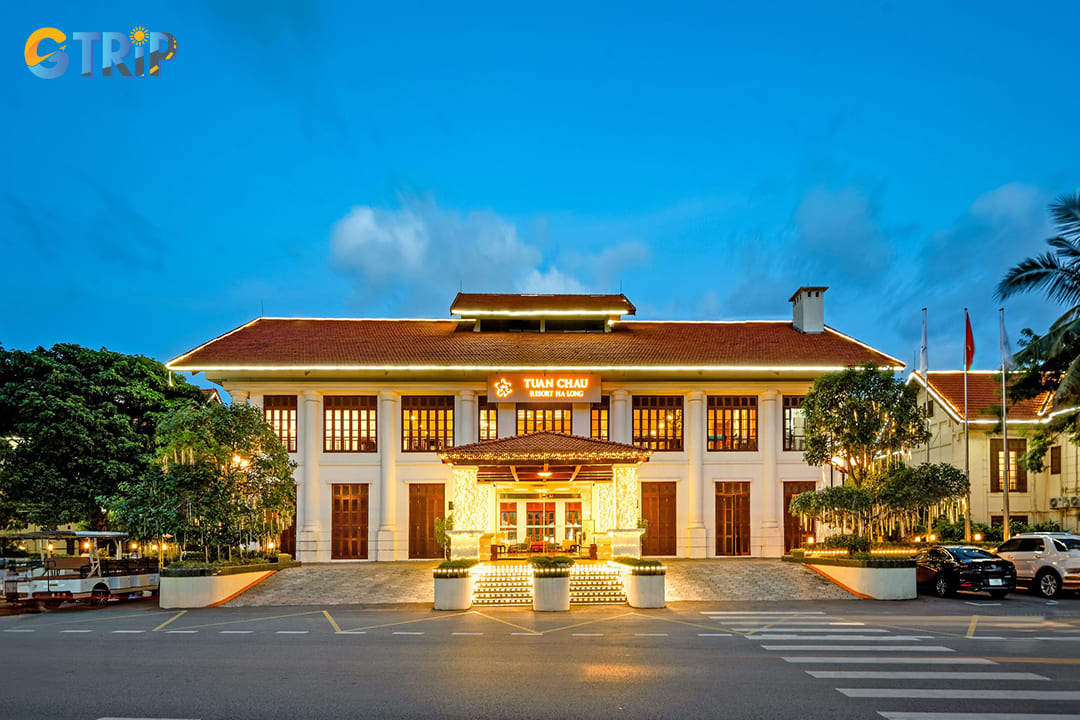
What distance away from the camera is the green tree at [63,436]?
36125 mm

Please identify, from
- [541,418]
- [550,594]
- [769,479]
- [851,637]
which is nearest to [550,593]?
[550,594]

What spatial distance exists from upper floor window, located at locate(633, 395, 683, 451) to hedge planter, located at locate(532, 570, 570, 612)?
13.5m

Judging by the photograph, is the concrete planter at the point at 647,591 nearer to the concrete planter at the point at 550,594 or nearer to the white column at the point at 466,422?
the concrete planter at the point at 550,594

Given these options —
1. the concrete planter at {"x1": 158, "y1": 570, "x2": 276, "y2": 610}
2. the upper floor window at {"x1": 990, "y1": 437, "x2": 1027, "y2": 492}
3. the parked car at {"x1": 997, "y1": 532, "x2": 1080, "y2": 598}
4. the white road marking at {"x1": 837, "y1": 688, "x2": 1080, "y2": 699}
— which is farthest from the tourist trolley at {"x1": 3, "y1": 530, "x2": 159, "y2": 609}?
the upper floor window at {"x1": 990, "y1": 437, "x2": 1027, "y2": 492}

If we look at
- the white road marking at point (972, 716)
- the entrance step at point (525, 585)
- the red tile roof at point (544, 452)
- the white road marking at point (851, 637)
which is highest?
the red tile roof at point (544, 452)

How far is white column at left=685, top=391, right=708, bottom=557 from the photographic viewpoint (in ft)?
112

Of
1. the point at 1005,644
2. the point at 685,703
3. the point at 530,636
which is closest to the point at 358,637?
the point at 530,636

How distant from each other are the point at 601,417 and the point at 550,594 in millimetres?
13781

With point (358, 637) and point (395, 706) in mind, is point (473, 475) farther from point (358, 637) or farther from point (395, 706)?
point (395, 706)

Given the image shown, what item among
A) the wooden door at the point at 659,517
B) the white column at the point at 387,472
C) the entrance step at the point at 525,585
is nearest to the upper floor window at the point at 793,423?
the wooden door at the point at 659,517

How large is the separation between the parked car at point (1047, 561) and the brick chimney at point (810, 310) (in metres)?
14.3

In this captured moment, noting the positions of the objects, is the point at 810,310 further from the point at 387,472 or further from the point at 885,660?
the point at 885,660

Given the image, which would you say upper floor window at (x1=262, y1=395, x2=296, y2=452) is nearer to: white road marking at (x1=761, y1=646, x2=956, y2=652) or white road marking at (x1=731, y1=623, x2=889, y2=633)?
white road marking at (x1=731, y1=623, x2=889, y2=633)

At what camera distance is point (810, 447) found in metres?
27.8
